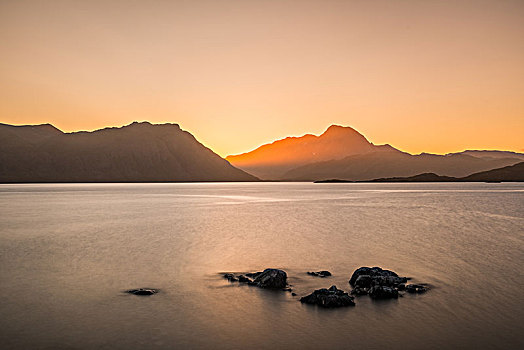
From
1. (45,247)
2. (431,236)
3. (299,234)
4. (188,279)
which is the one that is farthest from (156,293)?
(431,236)

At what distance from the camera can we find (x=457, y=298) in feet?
53.4

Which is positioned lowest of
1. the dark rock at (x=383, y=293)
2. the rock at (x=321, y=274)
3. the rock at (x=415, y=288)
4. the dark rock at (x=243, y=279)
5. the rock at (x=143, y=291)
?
the rock at (x=143, y=291)

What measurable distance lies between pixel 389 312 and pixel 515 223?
40.6m

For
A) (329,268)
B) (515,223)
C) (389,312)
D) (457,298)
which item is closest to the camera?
(389,312)

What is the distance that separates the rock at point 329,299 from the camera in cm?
1486

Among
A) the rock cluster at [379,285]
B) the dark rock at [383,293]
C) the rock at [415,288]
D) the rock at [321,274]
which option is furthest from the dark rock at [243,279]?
the rock at [415,288]

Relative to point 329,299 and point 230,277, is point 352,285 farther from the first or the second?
point 230,277

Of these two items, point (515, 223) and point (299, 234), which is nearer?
point (299, 234)

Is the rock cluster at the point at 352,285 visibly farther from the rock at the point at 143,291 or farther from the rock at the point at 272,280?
the rock at the point at 143,291

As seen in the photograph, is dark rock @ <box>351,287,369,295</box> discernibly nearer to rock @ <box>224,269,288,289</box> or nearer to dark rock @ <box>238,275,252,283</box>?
rock @ <box>224,269,288,289</box>

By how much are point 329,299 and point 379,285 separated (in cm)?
290

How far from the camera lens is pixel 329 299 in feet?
49.1

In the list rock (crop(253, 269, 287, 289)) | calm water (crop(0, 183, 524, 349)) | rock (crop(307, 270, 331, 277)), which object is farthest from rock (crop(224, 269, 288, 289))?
rock (crop(307, 270, 331, 277))

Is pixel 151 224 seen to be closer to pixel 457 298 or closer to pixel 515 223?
pixel 457 298
